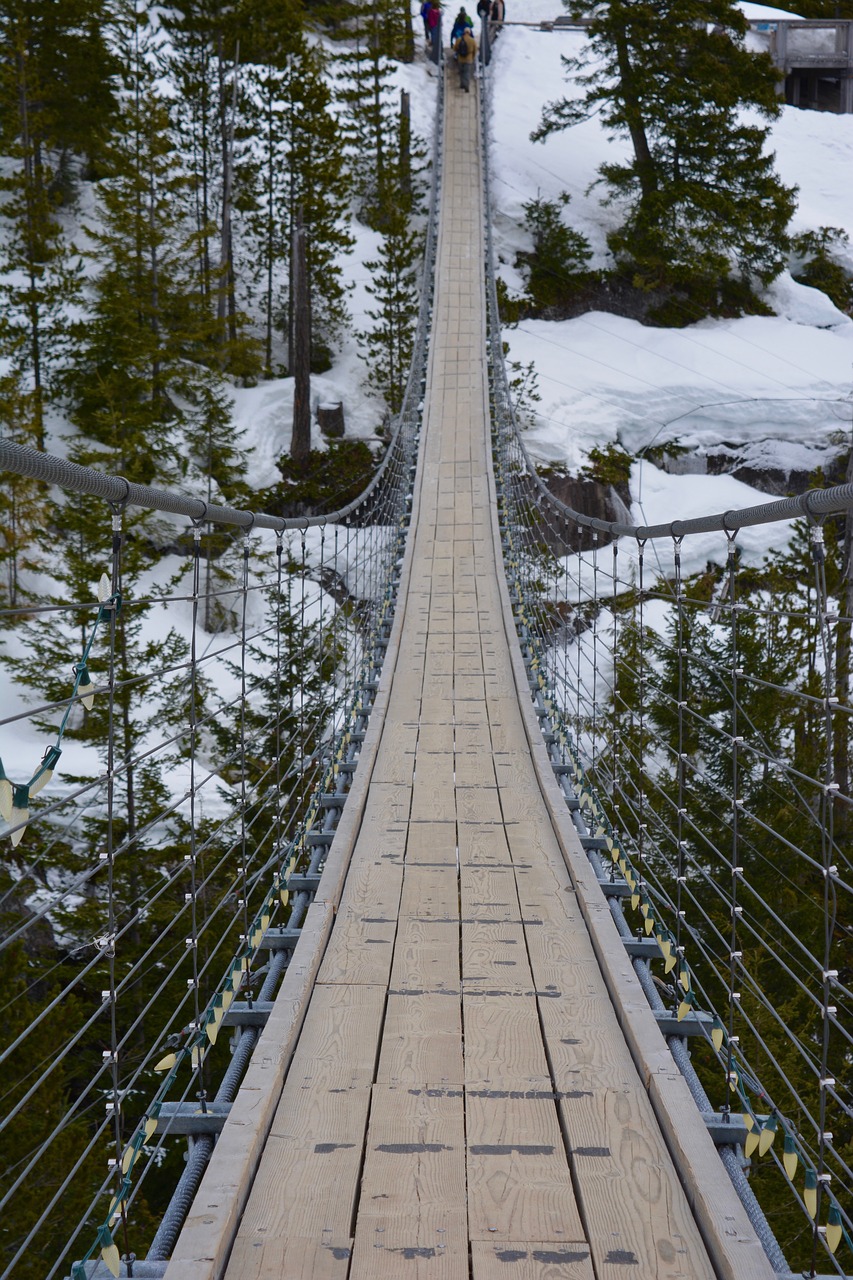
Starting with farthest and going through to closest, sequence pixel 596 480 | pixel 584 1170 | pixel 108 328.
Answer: pixel 596 480 → pixel 108 328 → pixel 584 1170

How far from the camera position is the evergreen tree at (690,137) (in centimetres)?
1481

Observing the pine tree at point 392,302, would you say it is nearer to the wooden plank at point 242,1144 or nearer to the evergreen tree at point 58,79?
the evergreen tree at point 58,79

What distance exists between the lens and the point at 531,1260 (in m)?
1.28

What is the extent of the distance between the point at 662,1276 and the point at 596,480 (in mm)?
11452

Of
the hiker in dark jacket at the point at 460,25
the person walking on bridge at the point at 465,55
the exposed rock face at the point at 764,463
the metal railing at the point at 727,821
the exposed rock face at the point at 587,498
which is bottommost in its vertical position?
the metal railing at the point at 727,821

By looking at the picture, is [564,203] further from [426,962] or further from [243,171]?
[426,962]

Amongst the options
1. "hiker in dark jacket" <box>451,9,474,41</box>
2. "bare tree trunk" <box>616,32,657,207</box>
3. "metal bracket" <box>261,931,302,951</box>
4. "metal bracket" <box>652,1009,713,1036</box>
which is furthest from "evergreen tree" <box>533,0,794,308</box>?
"metal bracket" <box>652,1009,713,1036</box>

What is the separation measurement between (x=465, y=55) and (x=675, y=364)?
7.55m

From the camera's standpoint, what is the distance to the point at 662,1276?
4.11 feet

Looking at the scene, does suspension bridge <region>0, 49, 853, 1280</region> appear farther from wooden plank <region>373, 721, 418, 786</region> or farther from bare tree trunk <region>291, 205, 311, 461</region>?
bare tree trunk <region>291, 205, 311, 461</region>

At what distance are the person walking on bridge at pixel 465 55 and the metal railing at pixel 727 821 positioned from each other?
8.97 metres

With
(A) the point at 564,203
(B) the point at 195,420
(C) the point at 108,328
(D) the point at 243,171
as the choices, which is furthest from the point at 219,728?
(A) the point at 564,203

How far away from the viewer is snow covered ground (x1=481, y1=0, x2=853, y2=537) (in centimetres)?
1309

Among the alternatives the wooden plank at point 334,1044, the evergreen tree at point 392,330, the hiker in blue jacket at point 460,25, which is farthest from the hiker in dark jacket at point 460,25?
the wooden plank at point 334,1044
